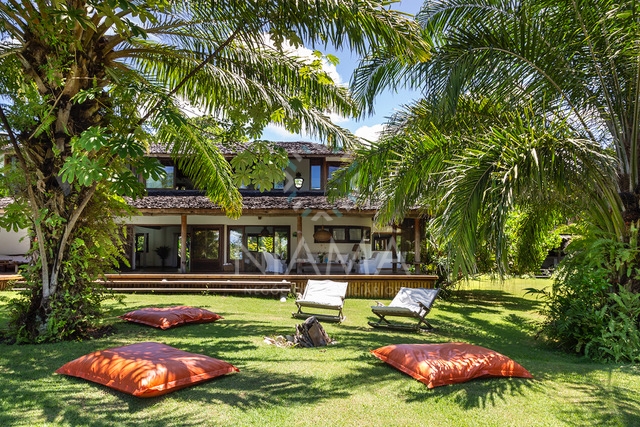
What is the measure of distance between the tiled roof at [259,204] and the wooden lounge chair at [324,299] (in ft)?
17.8

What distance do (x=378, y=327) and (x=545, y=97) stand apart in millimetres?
5090

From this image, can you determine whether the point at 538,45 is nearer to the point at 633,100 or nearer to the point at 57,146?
the point at 633,100

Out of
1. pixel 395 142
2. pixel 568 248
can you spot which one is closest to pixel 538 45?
pixel 395 142

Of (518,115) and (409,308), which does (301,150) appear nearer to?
(409,308)

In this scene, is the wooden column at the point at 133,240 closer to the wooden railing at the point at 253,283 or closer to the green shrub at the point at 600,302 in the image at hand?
the wooden railing at the point at 253,283

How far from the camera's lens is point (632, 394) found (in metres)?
4.66

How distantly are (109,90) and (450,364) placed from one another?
20.9 feet

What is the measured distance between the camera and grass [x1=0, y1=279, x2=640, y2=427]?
3965 millimetres

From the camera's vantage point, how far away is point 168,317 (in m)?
7.78

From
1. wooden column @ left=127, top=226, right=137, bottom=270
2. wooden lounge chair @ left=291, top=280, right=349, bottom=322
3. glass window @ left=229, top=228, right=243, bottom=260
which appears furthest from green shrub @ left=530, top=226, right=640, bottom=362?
wooden column @ left=127, top=226, right=137, bottom=270

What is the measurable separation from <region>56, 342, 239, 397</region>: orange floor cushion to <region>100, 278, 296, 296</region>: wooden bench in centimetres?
866

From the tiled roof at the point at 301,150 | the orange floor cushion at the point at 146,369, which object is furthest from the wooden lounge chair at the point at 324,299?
the tiled roof at the point at 301,150

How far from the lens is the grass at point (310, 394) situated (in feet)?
13.0

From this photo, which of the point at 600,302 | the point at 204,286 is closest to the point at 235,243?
the point at 204,286
